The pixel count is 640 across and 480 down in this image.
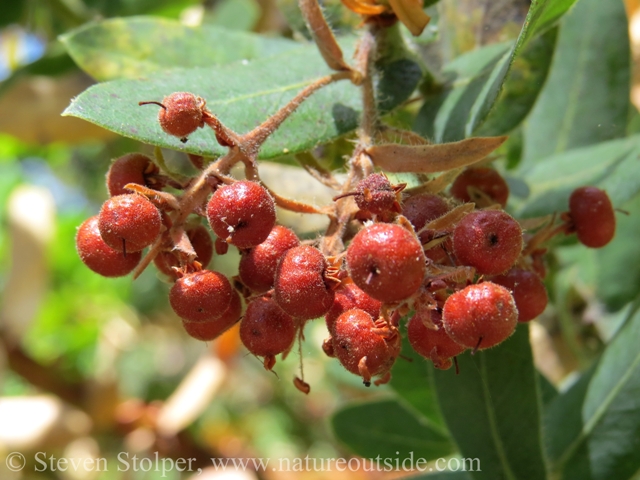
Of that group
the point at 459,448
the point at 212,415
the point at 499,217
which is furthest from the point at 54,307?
the point at 499,217

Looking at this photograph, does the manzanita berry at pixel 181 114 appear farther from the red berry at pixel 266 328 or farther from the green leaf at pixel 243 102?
the red berry at pixel 266 328

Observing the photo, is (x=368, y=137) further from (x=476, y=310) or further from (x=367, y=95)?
(x=476, y=310)

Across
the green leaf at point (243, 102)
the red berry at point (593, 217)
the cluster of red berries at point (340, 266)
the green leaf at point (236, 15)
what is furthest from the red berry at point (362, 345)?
the green leaf at point (236, 15)

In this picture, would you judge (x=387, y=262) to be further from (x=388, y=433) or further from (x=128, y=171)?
(x=388, y=433)

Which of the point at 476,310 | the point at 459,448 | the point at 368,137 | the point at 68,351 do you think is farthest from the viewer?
the point at 68,351

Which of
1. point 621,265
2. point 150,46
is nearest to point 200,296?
point 150,46

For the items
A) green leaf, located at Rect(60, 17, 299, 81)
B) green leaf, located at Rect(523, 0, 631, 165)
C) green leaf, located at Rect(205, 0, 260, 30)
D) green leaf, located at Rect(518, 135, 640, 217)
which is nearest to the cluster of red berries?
green leaf, located at Rect(518, 135, 640, 217)

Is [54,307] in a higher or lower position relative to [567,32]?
lower
